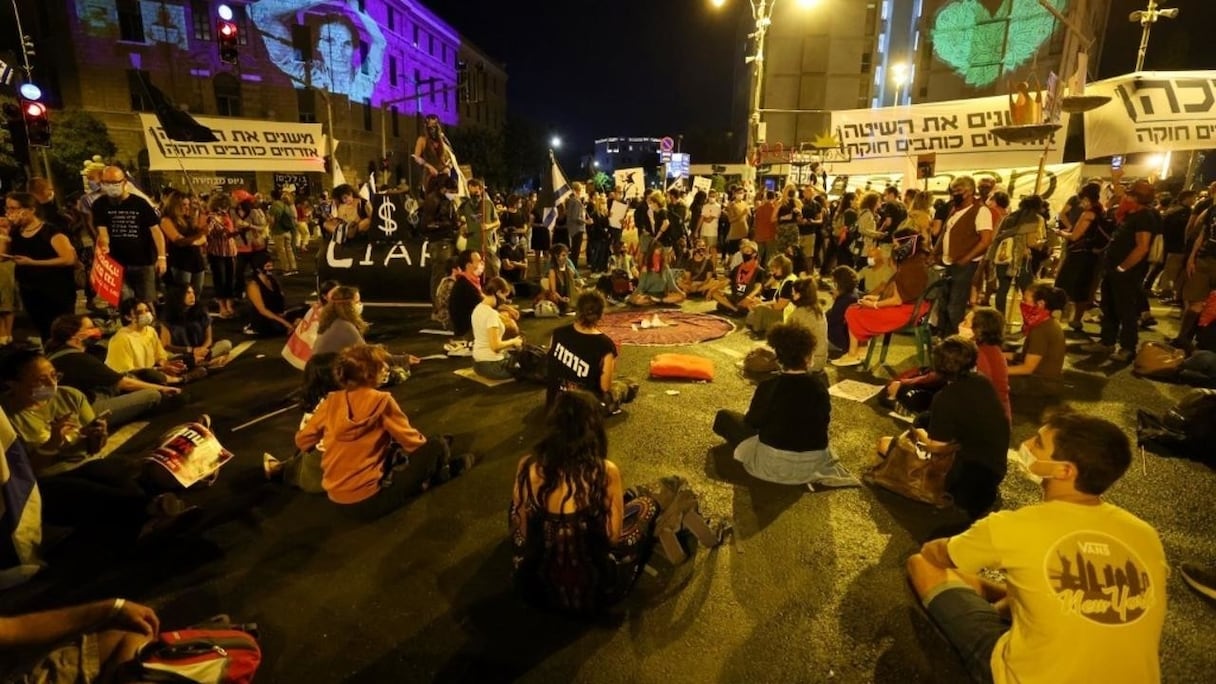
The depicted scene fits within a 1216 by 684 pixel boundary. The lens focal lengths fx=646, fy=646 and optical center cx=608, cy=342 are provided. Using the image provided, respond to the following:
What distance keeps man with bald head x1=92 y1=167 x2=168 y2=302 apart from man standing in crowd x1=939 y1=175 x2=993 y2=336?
9.69 meters

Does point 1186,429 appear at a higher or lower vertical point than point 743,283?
lower

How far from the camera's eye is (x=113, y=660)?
7.64ft

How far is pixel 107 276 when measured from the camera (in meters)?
7.82

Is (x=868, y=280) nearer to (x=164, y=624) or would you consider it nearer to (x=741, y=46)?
(x=164, y=624)

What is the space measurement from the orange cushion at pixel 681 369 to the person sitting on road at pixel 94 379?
5.04 metres

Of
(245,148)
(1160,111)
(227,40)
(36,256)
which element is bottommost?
(36,256)

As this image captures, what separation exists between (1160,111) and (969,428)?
33.0ft

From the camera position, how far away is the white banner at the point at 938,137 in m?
14.3

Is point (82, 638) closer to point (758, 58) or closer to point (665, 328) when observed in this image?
point (665, 328)

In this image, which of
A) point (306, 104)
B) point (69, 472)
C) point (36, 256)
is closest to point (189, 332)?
point (36, 256)

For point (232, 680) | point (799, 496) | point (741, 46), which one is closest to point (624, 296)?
point (799, 496)

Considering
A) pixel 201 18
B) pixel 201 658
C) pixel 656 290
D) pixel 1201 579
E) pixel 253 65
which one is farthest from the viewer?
pixel 253 65

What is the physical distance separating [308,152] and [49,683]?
58.8 ft

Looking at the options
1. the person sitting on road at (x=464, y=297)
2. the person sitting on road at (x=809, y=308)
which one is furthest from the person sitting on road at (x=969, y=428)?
the person sitting on road at (x=464, y=297)
